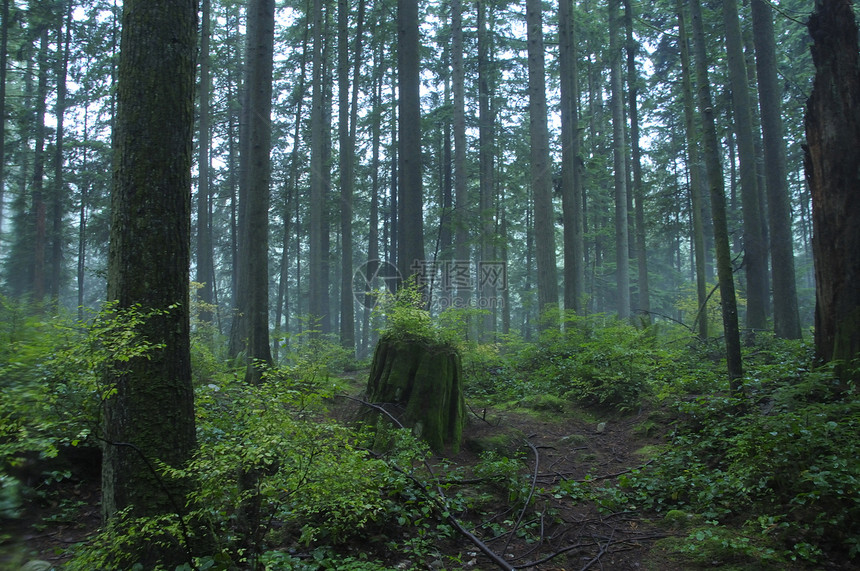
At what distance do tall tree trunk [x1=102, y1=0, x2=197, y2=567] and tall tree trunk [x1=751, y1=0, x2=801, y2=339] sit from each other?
1283 cm

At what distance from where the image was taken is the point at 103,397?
296cm

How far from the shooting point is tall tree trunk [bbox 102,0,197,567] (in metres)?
3.30

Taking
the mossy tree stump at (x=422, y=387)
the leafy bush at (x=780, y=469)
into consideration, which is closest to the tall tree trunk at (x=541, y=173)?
the mossy tree stump at (x=422, y=387)

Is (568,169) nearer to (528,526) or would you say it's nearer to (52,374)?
(528,526)

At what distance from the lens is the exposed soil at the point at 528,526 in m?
3.72

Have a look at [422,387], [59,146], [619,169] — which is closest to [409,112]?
[422,387]

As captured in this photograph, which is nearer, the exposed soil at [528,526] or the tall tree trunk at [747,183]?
the exposed soil at [528,526]

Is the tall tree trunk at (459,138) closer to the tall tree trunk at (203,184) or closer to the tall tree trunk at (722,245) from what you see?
the tall tree trunk at (203,184)

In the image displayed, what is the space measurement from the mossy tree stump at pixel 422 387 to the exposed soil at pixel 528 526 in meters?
0.38

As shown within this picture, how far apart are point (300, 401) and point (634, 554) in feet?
9.83

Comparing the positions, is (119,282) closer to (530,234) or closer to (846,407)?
(846,407)

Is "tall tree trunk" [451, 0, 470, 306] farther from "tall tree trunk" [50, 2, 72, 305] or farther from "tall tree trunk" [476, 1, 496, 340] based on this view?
"tall tree trunk" [50, 2, 72, 305]

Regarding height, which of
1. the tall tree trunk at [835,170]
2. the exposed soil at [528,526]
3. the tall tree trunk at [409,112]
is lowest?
the exposed soil at [528,526]

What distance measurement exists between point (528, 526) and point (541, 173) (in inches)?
461
